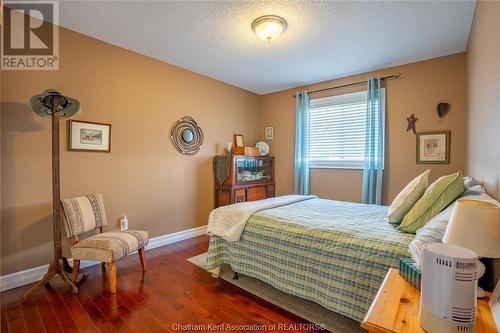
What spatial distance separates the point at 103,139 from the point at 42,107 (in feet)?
2.24

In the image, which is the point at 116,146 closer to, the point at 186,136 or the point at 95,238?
the point at 186,136

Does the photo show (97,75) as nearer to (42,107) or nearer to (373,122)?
(42,107)

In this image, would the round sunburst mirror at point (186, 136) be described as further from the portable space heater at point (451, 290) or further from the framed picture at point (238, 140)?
the portable space heater at point (451, 290)

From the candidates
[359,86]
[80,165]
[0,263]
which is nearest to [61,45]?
[80,165]

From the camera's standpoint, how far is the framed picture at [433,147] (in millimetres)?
3125

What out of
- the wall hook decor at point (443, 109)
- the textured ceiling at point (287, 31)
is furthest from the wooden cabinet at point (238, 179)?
the wall hook decor at point (443, 109)

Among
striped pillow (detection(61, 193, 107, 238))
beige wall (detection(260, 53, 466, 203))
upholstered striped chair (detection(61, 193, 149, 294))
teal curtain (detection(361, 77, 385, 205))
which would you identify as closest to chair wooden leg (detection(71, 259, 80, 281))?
upholstered striped chair (detection(61, 193, 149, 294))

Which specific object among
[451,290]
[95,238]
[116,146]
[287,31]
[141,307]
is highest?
[287,31]

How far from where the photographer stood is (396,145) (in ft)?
11.5

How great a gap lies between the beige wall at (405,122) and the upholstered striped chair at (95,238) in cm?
303

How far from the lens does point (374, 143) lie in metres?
3.58

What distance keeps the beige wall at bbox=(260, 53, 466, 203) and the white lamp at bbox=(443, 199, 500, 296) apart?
9.07ft

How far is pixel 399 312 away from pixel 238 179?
3.26m

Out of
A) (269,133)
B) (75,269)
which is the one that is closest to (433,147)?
(269,133)
